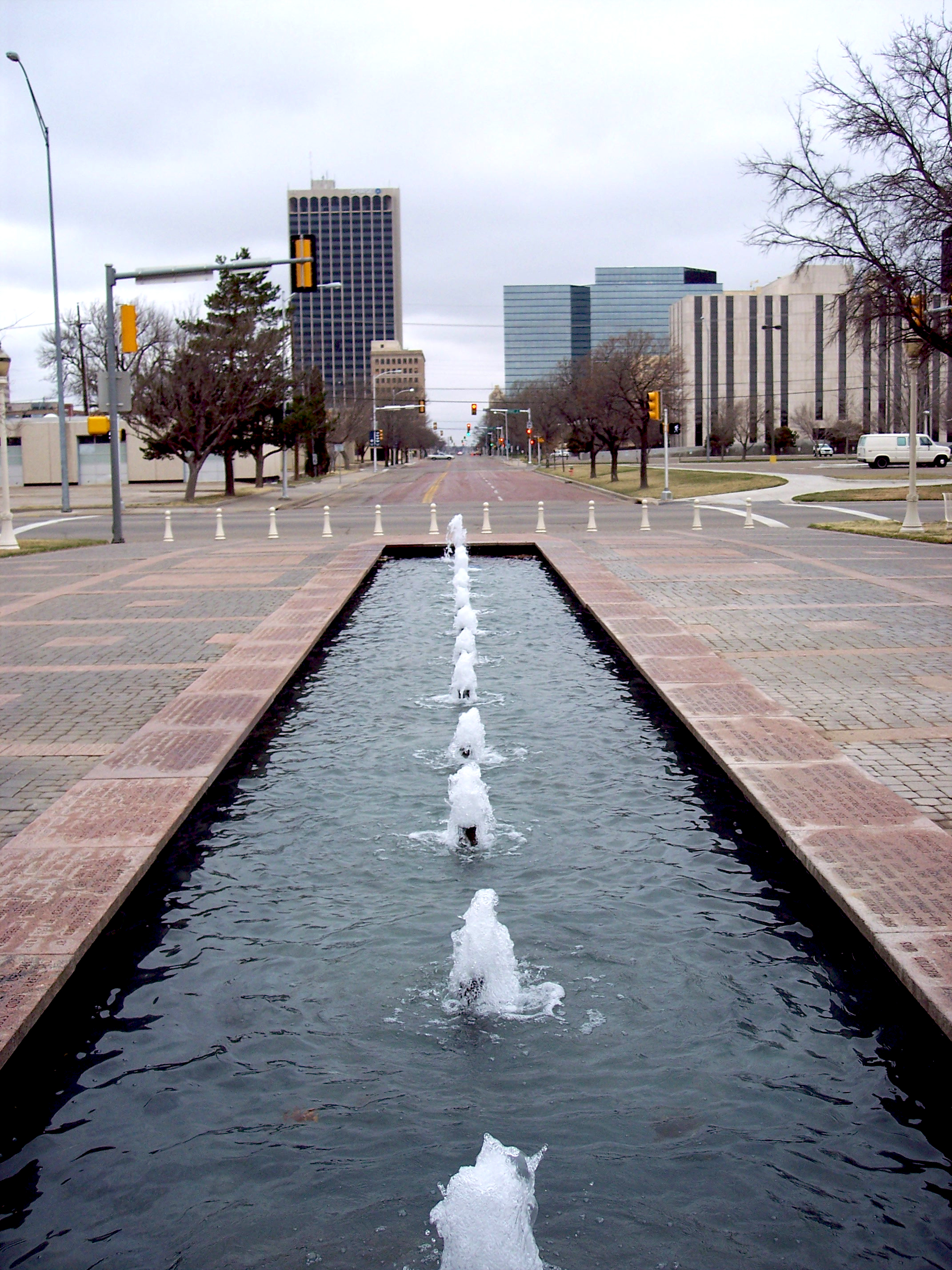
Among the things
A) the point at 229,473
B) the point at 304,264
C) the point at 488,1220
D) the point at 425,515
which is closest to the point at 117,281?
the point at 304,264

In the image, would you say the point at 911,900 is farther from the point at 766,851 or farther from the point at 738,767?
the point at 738,767

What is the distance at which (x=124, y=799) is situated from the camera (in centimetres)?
823

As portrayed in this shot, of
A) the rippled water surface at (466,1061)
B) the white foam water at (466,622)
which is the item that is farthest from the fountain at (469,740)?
the white foam water at (466,622)

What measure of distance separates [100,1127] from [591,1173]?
1.99 meters

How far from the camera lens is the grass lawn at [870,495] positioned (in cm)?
4506

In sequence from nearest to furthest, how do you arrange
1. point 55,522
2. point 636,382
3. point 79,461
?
point 55,522, point 636,382, point 79,461

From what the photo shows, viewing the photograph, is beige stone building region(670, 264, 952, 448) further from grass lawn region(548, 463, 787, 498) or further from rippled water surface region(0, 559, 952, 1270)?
rippled water surface region(0, 559, 952, 1270)

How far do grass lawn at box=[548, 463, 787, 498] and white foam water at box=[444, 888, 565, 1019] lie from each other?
4506 centimetres

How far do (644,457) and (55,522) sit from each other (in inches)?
1033

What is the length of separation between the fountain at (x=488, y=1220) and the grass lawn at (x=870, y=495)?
43582 millimetres

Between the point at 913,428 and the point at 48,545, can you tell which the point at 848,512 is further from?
the point at 48,545

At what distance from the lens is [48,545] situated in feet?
99.0

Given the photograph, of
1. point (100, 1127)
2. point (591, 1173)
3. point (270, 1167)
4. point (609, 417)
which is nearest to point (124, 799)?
point (100, 1127)

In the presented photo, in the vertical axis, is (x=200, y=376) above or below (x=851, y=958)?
above
